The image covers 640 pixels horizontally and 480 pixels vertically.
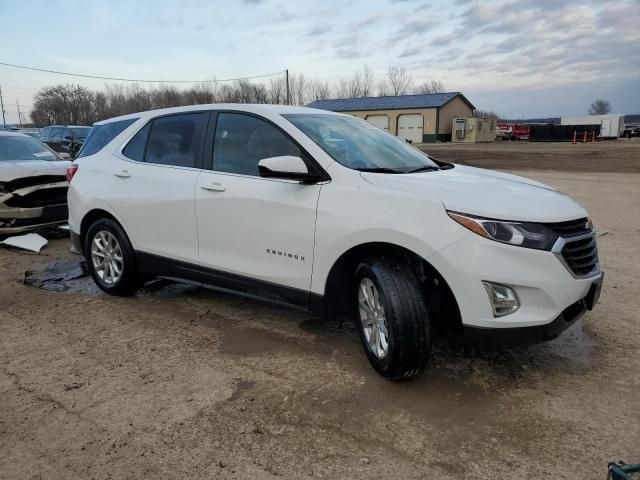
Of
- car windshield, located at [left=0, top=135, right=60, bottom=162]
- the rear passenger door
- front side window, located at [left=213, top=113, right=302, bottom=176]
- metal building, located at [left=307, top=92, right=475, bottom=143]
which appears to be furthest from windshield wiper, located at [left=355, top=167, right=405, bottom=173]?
metal building, located at [left=307, top=92, right=475, bottom=143]

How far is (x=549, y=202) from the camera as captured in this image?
3398 mm

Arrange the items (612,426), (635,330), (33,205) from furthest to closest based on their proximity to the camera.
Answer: (33,205), (635,330), (612,426)

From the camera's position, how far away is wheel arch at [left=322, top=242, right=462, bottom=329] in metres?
3.33

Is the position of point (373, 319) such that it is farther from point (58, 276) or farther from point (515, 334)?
point (58, 276)

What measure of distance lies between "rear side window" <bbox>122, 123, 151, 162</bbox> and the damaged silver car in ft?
10.6

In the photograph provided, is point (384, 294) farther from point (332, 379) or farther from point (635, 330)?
point (635, 330)

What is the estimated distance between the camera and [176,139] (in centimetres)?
475

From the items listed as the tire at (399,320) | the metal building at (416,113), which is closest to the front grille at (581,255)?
the tire at (399,320)

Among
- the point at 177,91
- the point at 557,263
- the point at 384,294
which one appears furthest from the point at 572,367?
the point at 177,91

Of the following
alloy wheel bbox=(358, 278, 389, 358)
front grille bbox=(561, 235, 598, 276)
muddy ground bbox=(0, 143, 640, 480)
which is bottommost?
muddy ground bbox=(0, 143, 640, 480)

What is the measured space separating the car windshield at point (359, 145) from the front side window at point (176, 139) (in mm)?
919

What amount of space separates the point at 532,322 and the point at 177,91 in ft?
276

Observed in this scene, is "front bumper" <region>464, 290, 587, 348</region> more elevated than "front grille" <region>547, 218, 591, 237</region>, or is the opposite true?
"front grille" <region>547, 218, 591, 237</region>

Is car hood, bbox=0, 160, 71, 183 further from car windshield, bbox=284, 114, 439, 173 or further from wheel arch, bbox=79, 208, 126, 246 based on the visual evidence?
car windshield, bbox=284, 114, 439, 173
